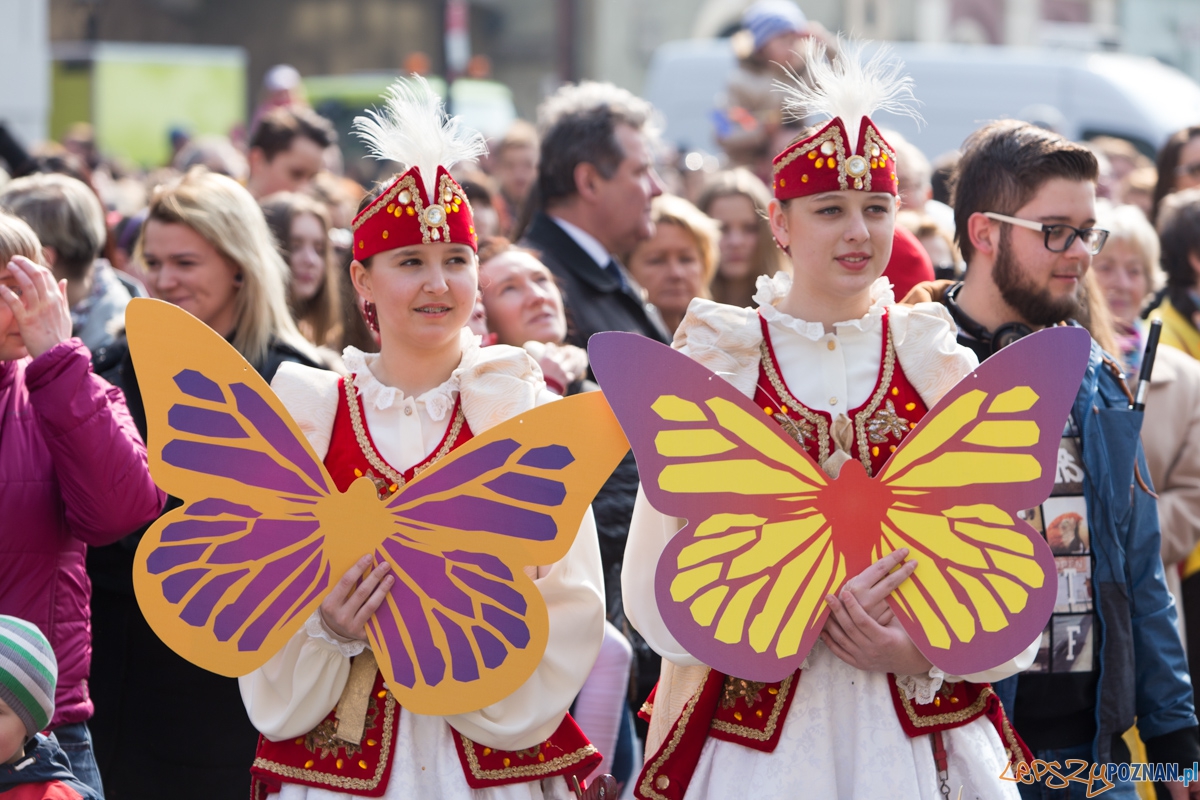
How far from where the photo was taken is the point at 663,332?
4.75 m

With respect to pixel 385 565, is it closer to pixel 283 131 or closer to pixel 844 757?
pixel 844 757

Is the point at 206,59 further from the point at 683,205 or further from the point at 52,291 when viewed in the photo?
the point at 52,291

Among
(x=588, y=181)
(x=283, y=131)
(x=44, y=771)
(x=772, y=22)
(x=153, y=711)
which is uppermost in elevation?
(x=772, y=22)

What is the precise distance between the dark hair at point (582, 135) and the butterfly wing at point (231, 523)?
245 centimetres

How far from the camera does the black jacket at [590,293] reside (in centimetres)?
459

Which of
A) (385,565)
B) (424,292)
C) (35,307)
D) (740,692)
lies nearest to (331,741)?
(385,565)

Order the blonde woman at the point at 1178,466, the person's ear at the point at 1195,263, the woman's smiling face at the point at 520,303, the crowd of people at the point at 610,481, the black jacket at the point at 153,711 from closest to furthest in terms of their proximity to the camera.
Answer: the crowd of people at the point at 610,481, the black jacket at the point at 153,711, the blonde woman at the point at 1178,466, the woman's smiling face at the point at 520,303, the person's ear at the point at 1195,263

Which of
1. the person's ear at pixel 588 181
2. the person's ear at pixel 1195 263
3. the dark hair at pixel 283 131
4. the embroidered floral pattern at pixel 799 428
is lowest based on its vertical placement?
the embroidered floral pattern at pixel 799 428

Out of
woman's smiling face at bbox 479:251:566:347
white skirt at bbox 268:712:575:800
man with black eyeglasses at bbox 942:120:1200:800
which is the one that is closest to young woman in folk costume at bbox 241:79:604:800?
white skirt at bbox 268:712:575:800

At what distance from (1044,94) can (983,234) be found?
9484 millimetres

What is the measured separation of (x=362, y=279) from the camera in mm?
2824

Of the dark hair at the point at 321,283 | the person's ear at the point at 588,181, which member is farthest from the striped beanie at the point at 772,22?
the dark hair at the point at 321,283

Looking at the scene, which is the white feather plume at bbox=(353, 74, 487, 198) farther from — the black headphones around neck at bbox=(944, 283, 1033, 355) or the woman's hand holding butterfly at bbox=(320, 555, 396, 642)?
the black headphones around neck at bbox=(944, 283, 1033, 355)

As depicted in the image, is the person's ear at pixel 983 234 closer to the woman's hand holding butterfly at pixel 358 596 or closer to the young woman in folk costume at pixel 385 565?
the young woman in folk costume at pixel 385 565
